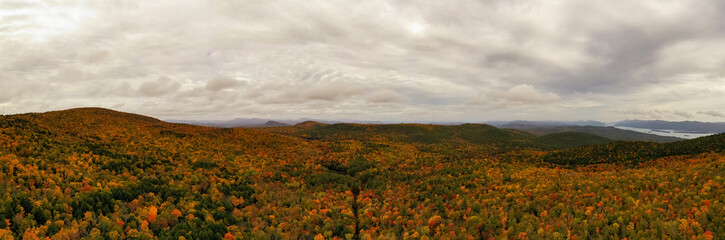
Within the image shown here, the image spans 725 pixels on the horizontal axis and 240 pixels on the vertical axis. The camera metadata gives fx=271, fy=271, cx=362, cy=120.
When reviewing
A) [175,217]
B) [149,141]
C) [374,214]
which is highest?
[149,141]

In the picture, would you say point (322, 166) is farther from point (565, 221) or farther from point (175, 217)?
point (565, 221)

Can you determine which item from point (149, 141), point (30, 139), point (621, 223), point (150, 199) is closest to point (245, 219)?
point (150, 199)

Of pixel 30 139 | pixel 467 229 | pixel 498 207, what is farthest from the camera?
pixel 30 139

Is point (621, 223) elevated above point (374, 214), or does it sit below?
above

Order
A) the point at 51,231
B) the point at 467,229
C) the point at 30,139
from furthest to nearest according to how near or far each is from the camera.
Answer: the point at 30,139
the point at 467,229
the point at 51,231

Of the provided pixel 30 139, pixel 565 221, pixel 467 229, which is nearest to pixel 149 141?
pixel 30 139

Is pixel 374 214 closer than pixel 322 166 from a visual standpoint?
Yes

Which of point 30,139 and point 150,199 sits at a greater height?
point 30,139

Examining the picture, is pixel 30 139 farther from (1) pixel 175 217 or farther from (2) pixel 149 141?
(1) pixel 175 217

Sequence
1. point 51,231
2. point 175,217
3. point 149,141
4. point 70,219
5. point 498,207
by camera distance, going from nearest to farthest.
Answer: point 51,231 < point 70,219 < point 175,217 < point 498,207 < point 149,141
